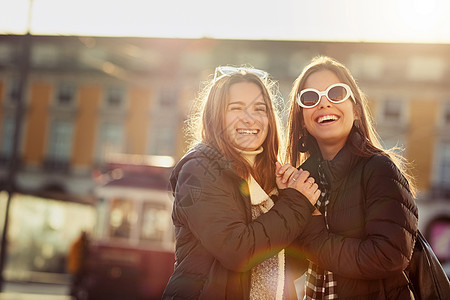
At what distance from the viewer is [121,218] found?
37.9ft

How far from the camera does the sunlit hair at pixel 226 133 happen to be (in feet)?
7.63

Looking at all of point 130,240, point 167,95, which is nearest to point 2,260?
point 130,240

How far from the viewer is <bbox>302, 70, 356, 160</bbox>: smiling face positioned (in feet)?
7.74

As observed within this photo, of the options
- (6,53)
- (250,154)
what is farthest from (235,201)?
(6,53)

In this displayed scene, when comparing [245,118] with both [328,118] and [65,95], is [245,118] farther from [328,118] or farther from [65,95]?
[65,95]

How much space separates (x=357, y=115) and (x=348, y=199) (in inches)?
15.8

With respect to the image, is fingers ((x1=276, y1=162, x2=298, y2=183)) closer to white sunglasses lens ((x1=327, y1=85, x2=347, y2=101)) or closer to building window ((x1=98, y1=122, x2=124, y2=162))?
white sunglasses lens ((x1=327, y1=85, x2=347, y2=101))

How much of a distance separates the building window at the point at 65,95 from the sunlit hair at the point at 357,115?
2785 cm

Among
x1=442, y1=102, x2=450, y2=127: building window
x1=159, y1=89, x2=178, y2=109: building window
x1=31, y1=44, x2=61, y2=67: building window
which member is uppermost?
x1=31, y1=44, x2=61, y2=67: building window

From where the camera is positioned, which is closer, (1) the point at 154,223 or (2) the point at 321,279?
(2) the point at 321,279

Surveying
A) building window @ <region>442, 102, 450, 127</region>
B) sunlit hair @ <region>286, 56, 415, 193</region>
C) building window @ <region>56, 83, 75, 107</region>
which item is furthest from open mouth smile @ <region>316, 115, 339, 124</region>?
building window @ <region>56, 83, 75, 107</region>

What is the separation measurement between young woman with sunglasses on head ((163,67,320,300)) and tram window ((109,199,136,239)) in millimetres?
9223

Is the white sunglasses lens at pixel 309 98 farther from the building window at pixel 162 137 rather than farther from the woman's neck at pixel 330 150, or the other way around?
the building window at pixel 162 137

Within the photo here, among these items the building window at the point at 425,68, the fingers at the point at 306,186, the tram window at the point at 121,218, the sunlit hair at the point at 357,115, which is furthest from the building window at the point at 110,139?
the fingers at the point at 306,186
